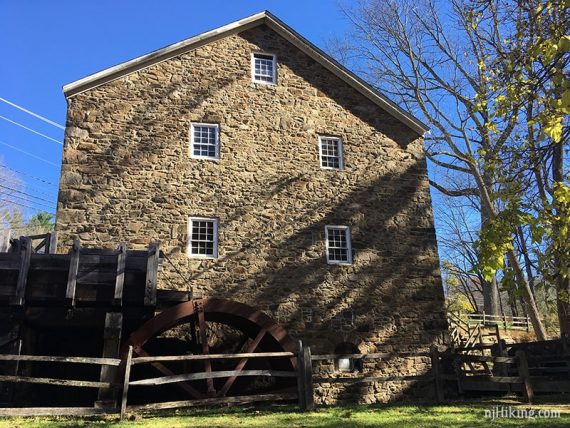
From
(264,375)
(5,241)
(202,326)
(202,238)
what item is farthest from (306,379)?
(5,241)

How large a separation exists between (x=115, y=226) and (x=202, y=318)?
10.9 ft

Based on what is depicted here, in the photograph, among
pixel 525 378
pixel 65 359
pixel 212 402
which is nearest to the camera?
pixel 65 359

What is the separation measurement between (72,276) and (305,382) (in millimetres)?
4721

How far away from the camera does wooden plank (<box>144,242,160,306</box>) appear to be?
9.61m

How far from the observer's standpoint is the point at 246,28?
14.2 m

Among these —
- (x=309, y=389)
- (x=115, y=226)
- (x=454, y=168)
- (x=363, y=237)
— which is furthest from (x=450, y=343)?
(x=454, y=168)

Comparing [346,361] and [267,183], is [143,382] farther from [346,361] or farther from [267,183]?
[267,183]

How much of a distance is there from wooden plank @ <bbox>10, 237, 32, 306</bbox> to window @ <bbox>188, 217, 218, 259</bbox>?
3.56 m

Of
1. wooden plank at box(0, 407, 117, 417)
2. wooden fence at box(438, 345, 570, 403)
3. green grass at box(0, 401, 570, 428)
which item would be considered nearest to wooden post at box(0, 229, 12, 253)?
wooden plank at box(0, 407, 117, 417)

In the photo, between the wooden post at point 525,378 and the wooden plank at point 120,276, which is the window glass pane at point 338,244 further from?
the wooden plank at point 120,276

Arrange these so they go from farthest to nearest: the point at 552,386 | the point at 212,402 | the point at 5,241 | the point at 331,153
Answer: the point at 331,153, the point at 5,241, the point at 552,386, the point at 212,402

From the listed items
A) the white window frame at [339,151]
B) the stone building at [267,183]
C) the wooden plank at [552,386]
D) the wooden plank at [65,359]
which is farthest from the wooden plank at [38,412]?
the wooden plank at [552,386]

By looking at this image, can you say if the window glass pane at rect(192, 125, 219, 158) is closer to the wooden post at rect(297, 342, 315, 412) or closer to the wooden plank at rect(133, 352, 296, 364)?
the wooden plank at rect(133, 352, 296, 364)

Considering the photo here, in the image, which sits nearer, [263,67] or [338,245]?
[338,245]
